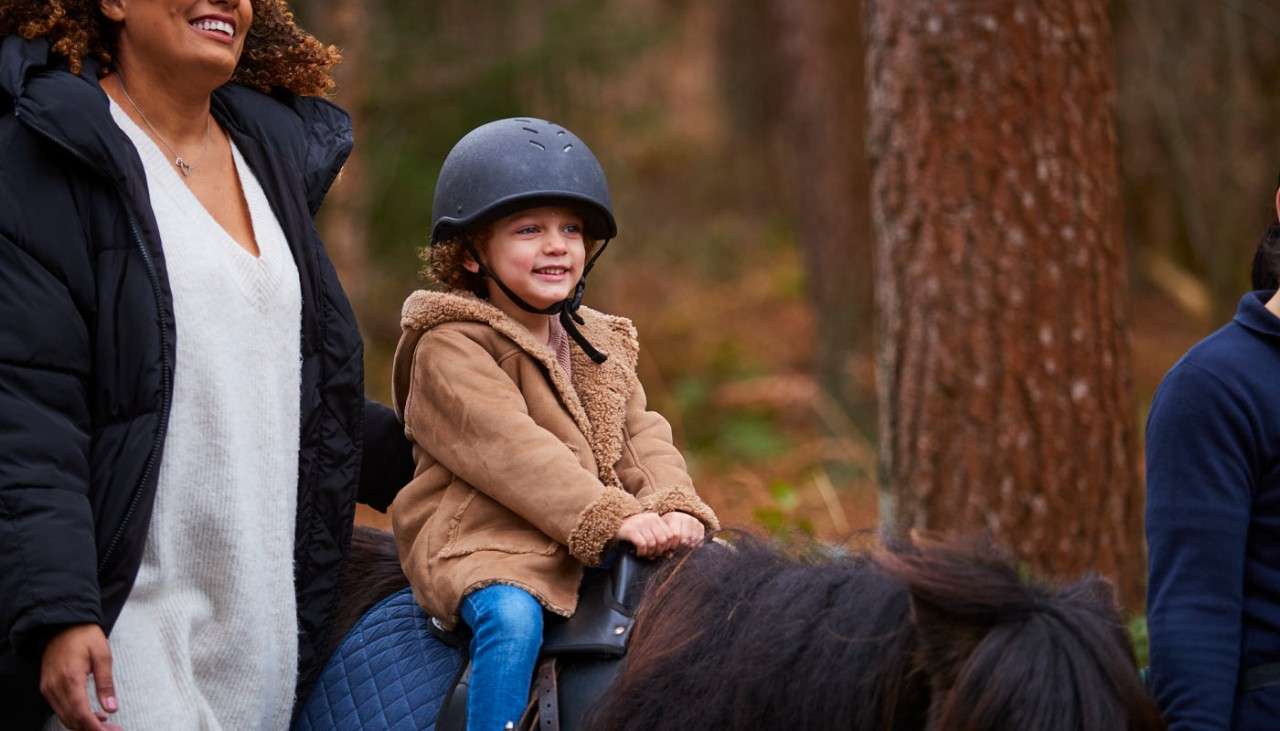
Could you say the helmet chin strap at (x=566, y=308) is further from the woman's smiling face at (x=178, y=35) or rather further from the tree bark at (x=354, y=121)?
the tree bark at (x=354, y=121)

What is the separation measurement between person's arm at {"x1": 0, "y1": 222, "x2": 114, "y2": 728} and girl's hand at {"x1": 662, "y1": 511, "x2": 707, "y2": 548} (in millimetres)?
1154

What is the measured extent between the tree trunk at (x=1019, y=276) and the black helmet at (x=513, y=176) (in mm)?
2318

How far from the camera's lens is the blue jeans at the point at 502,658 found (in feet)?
9.28

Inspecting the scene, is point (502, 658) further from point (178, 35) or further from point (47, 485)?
point (178, 35)

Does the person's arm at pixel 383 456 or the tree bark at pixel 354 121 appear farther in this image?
the tree bark at pixel 354 121

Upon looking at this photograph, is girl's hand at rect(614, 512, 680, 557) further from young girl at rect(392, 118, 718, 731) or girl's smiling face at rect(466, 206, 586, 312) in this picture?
girl's smiling face at rect(466, 206, 586, 312)

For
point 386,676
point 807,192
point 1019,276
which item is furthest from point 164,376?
point 807,192

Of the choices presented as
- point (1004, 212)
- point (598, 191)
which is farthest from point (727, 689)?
point (1004, 212)

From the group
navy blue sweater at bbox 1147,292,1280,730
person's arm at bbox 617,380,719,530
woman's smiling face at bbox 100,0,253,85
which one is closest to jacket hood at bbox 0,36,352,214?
woman's smiling face at bbox 100,0,253,85

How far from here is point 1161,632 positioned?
8.25 feet

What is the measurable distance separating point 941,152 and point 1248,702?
122 inches

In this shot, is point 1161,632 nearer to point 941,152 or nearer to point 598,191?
point 598,191

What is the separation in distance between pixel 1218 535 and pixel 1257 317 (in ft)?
1.40

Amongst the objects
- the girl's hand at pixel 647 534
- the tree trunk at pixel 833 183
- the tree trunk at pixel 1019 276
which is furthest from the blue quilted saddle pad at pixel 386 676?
the tree trunk at pixel 833 183
